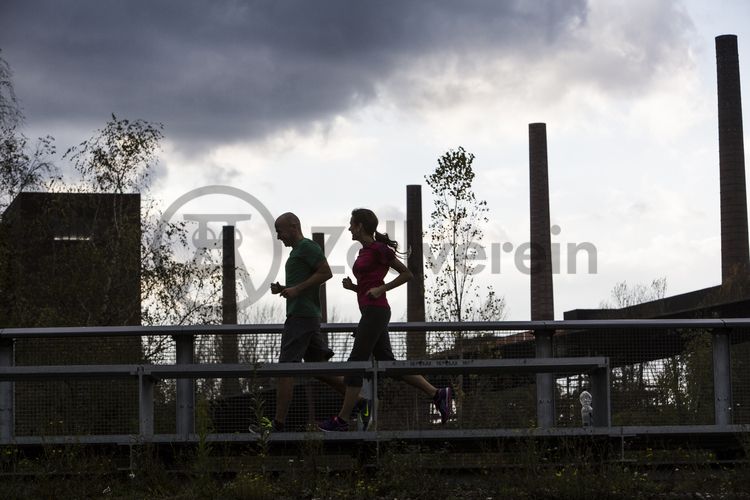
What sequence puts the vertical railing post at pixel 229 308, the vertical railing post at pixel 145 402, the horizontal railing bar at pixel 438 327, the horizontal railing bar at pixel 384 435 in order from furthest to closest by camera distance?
1. the vertical railing post at pixel 229 308
2. the horizontal railing bar at pixel 438 327
3. the vertical railing post at pixel 145 402
4. the horizontal railing bar at pixel 384 435

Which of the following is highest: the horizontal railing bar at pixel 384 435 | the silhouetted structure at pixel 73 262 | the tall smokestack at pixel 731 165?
the tall smokestack at pixel 731 165

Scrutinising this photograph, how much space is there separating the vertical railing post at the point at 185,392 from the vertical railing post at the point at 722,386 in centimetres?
411

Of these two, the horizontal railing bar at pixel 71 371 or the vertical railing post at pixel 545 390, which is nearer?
the horizontal railing bar at pixel 71 371

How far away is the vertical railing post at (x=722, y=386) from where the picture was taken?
9.30 meters

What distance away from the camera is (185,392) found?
Result: 30.9 ft

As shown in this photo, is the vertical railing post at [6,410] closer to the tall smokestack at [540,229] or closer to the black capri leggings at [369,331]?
the black capri leggings at [369,331]

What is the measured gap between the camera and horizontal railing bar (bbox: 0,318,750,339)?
8906 millimetres

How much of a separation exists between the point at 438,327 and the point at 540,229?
3348cm

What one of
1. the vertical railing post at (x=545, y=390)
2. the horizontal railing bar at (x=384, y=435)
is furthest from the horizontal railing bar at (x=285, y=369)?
the vertical railing post at (x=545, y=390)

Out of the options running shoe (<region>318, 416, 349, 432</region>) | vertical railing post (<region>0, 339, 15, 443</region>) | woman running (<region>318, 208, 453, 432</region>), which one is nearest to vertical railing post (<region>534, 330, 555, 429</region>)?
woman running (<region>318, 208, 453, 432</region>)

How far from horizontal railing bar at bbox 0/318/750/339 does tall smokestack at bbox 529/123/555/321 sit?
106 ft

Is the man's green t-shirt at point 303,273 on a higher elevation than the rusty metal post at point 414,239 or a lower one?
lower

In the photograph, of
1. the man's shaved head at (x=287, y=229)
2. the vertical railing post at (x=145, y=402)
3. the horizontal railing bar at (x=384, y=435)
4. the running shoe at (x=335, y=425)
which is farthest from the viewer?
the man's shaved head at (x=287, y=229)

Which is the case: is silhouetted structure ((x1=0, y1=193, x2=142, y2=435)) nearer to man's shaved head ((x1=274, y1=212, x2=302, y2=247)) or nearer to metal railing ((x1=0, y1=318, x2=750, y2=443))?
metal railing ((x1=0, y1=318, x2=750, y2=443))
